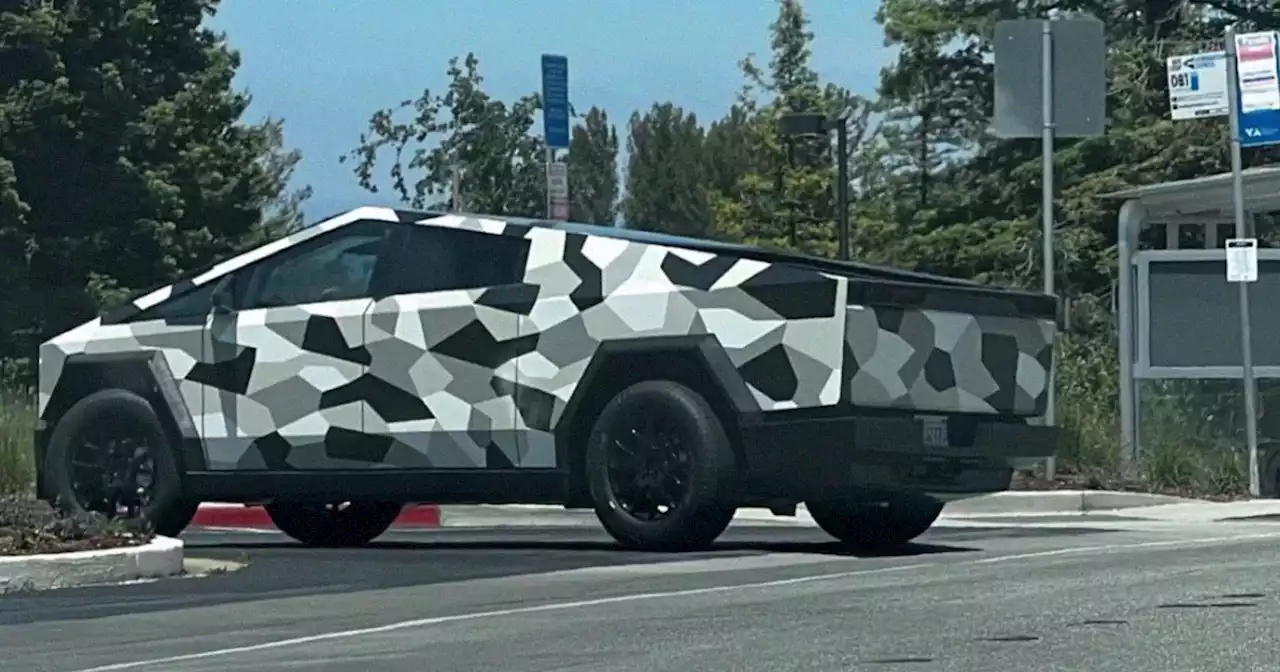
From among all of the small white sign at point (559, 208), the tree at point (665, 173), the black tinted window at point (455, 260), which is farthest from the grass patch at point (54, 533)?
the tree at point (665, 173)

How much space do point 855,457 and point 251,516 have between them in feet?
22.0

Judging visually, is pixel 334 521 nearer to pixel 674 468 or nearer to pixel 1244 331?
pixel 674 468

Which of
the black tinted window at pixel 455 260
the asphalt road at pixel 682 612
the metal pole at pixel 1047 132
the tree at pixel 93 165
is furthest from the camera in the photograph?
the tree at pixel 93 165

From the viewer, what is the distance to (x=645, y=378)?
39.6 ft

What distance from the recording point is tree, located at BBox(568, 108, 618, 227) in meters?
118

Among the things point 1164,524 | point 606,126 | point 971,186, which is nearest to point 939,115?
point 971,186

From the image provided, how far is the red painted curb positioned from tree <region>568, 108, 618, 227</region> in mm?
98440

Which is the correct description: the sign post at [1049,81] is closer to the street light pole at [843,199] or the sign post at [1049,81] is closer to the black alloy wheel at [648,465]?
the street light pole at [843,199]

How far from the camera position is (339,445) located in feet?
41.9

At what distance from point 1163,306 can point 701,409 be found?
32.8 ft

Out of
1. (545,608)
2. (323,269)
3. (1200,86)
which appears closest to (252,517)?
(323,269)

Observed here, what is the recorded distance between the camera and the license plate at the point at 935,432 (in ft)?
38.8

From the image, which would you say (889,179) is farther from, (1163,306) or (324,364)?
(324,364)

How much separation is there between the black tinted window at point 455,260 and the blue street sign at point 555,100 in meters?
9.27
